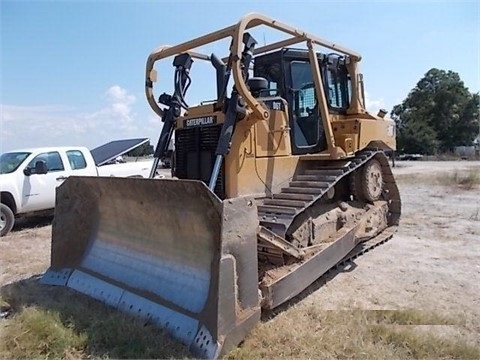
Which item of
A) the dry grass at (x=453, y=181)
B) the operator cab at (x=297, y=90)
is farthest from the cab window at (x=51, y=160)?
the dry grass at (x=453, y=181)

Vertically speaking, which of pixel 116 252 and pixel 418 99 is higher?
pixel 418 99

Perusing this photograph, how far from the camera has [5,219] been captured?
8.19m

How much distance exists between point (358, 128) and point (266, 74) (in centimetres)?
166

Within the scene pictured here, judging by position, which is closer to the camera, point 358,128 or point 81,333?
point 81,333

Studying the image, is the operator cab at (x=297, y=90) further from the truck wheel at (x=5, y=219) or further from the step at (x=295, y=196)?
the truck wheel at (x=5, y=219)

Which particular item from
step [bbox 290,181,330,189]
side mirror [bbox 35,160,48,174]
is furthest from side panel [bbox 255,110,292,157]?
side mirror [bbox 35,160,48,174]

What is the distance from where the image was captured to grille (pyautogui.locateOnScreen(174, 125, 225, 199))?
4.82 m

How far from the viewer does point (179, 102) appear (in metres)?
5.40

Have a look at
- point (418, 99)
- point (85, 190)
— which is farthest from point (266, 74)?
point (418, 99)

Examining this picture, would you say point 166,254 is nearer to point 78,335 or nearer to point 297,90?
point 78,335

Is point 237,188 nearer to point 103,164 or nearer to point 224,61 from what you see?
point 224,61

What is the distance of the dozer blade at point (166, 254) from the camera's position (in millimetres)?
3279

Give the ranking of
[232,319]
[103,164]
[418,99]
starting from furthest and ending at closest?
[418,99] → [103,164] → [232,319]

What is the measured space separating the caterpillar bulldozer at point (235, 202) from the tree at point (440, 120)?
131 feet
